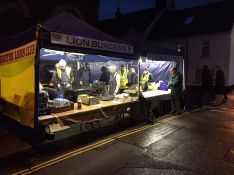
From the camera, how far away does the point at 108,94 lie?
9398 millimetres

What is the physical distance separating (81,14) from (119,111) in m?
10.7

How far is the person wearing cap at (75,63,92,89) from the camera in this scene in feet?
33.3

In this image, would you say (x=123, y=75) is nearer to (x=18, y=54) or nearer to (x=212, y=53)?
(x=18, y=54)

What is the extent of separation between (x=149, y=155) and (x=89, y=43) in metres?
3.38

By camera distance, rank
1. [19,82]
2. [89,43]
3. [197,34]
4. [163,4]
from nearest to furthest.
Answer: [19,82]
[89,43]
[197,34]
[163,4]

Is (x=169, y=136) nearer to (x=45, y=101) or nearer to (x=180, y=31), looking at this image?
(x=45, y=101)

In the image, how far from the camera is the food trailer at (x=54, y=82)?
20.8 feet

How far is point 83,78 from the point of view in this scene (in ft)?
35.2

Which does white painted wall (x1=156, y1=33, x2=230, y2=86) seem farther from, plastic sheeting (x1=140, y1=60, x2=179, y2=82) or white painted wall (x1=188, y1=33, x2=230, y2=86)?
plastic sheeting (x1=140, y1=60, x2=179, y2=82)

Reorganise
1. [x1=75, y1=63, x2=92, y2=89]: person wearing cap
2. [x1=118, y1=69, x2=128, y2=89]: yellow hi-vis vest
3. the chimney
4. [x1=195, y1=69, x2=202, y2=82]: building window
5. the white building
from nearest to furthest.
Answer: [x1=75, y1=63, x2=92, y2=89]: person wearing cap < [x1=118, y1=69, x2=128, y2=89]: yellow hi-vis vest < the white building < [x1=195, y1=69, x2=202, y2=82]: building window < the chimney

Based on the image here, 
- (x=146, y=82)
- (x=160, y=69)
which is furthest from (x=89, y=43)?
(x=160, y=69)

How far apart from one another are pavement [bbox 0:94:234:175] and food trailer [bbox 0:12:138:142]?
848 millimetres

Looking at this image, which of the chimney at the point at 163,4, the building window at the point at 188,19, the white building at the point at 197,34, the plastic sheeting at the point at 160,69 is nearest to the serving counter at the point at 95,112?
the plastic sheeting at the point at 160,69

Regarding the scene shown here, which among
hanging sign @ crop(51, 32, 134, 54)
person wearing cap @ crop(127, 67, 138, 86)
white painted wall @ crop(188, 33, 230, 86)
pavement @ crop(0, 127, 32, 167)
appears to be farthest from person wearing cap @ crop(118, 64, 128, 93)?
white painted wall @ crop(188, 33, 230, 86)
